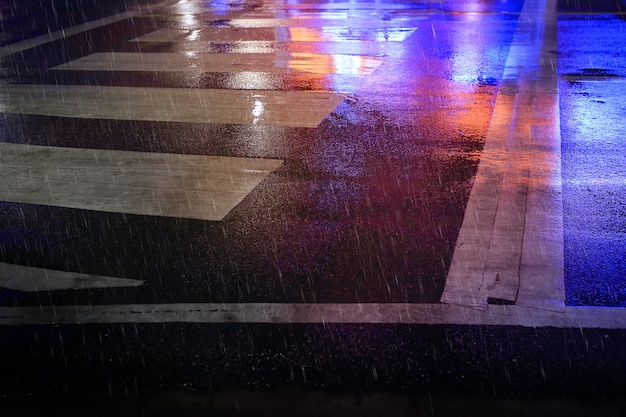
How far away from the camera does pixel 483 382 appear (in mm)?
3408

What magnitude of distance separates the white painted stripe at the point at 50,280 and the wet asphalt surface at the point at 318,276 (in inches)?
4.2

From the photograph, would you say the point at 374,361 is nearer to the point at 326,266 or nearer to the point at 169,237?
the point at 326,266

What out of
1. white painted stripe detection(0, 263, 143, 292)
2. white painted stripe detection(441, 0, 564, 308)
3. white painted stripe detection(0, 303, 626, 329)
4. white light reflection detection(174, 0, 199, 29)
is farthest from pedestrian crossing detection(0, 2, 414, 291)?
white painted stripe detection(441, 0, 564, 308)

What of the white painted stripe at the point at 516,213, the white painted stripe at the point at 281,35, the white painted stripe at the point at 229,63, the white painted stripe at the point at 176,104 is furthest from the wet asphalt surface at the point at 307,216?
the white painted stripe at the point at 281,35

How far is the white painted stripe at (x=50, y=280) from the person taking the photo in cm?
457

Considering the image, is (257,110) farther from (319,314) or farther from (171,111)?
(319,314)

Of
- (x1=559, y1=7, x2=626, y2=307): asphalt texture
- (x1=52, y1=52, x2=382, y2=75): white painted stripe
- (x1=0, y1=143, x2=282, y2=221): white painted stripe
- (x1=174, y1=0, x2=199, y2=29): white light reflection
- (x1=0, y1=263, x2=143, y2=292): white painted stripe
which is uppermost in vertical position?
(x1=174, y1=0, x2=199, y2=29): white light reflection

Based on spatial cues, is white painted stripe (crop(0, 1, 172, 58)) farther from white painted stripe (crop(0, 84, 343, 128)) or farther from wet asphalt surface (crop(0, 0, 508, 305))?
wet asphalt surface (crop(0, 0, 508, 305))

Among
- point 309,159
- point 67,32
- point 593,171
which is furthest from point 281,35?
point 593,171

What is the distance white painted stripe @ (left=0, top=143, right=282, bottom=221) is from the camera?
5.85m

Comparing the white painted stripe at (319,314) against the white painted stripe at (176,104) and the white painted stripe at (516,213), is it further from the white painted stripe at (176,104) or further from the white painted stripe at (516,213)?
the white painted stripe at (176,104)

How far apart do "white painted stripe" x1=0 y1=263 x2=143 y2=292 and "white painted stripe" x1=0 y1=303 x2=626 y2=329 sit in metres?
0.28

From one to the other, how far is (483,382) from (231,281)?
2.01 meters

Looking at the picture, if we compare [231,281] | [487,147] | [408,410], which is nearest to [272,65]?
[487,147]
